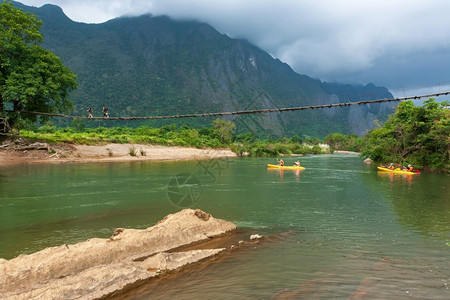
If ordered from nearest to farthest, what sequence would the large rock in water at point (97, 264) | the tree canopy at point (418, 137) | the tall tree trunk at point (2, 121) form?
the large rock in water at point (97, 264), the tall tree trunk at point (2, 121), the tree canopy at point (418, 137)

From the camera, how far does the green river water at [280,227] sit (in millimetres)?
5500

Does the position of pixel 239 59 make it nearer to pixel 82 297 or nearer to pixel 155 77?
pixel 155 77

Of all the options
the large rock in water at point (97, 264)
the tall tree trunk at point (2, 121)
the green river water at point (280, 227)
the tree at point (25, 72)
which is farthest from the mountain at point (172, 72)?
the large rock in water at point (97, 264)

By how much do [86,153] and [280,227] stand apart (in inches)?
1173

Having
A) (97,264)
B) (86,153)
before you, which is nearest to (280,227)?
(97,264)

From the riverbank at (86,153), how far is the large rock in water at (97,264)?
25792 mm

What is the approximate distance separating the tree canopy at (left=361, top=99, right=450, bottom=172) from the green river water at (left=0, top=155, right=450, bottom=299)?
36.5ft

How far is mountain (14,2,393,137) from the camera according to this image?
332ft

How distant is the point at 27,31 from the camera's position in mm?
28094

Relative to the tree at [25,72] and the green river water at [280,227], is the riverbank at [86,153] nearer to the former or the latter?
the tree at [25,72]

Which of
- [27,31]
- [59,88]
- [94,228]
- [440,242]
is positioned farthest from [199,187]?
[27,31]

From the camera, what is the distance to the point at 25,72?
88.9 feet

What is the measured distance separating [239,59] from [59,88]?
139136 millimetres

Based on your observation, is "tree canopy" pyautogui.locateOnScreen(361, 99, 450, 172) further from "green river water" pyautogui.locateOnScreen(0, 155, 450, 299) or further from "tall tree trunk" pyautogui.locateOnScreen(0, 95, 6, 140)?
"tall tree trunk" pyautogui.locateOnScreen(0, 95, 6, 140)
